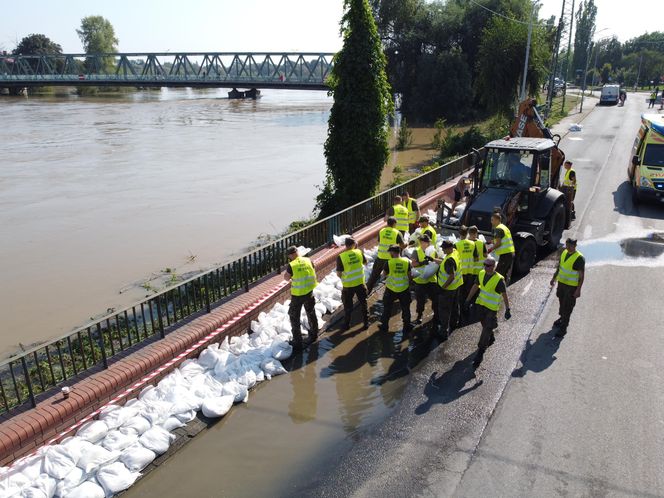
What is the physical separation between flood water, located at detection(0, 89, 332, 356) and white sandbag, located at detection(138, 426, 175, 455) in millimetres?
5007

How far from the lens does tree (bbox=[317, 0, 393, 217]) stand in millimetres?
13055

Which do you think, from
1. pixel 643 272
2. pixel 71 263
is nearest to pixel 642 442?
pixel 643 272

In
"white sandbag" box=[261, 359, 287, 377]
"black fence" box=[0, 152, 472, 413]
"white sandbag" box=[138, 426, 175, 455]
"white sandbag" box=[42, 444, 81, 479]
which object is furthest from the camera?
"white sandbag" box=[261, 359, 287, 377]

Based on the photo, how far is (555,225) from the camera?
11.9m

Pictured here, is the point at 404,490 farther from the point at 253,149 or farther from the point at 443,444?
the point at 253,149

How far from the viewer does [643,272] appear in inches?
412

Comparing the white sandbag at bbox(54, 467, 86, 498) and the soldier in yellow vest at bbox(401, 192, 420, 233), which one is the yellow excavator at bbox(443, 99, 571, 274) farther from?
the white sandbag at bbox(54, 467, 86, 498)

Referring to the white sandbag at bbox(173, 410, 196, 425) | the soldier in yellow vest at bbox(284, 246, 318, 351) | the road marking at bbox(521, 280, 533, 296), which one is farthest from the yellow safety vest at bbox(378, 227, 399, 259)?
the white sandbag at bbox(173, 410, 196, 425)

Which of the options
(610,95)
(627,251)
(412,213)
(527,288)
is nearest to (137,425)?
(527,288)

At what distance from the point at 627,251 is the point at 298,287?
26.4 ft

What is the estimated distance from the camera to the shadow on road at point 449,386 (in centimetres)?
649

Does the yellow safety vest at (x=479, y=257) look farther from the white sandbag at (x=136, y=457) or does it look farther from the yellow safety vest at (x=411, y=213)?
the white sandbag at (x=136, y=457)

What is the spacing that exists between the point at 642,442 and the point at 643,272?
5.79 m

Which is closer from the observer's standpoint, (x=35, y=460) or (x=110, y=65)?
(x=35, y=460)
